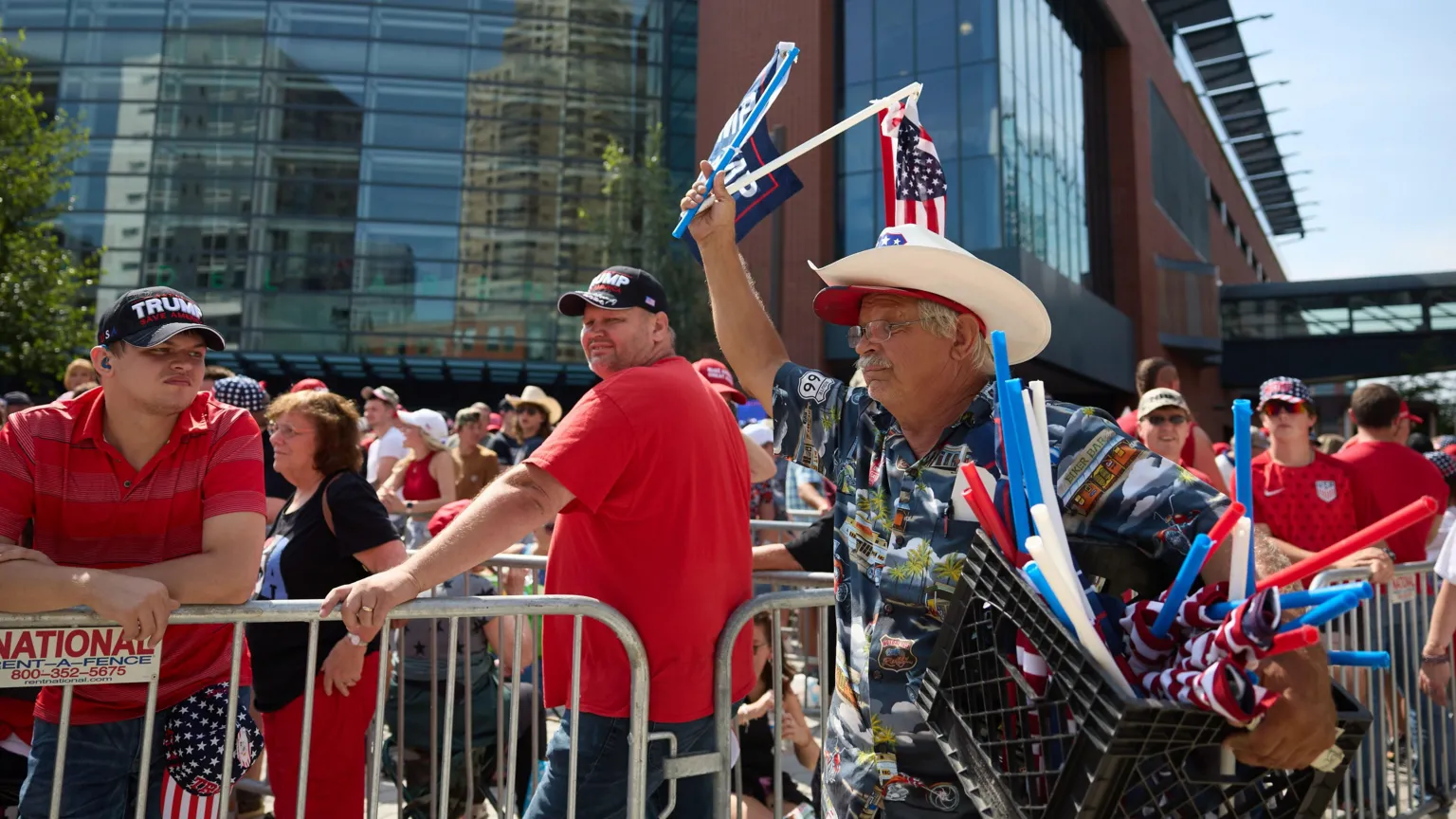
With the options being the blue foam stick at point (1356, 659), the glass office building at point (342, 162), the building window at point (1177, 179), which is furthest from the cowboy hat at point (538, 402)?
the building window at point (1177, 179)

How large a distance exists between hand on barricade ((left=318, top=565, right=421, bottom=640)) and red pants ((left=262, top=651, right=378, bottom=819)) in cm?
119

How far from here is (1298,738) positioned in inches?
51.9

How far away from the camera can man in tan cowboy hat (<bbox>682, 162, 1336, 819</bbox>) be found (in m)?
1.88

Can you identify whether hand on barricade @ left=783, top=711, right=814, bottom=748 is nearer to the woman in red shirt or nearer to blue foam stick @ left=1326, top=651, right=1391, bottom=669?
blue foam stick @ left=1326, top=651, right=1391, bottom=669

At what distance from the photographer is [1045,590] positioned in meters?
1.48

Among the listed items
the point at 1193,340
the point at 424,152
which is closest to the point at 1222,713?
the point at 424,152

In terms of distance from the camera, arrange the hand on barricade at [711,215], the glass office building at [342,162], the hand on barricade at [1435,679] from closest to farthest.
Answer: the hand on barricade at [711,215] < the hand on barricade at [1435,679] < the glass office building at [342,162]

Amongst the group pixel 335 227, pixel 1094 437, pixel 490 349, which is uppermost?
pixel 335 227

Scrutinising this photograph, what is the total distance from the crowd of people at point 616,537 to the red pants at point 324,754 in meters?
0.01

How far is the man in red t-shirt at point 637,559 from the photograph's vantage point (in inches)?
108

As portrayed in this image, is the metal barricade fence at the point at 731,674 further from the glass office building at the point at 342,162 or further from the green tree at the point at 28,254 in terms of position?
the glass office building at the point at 342,162

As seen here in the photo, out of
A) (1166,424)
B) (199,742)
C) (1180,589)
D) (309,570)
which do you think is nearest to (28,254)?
(309,570)

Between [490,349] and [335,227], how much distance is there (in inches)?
234

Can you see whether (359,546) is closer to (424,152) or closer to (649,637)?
(649,637)
